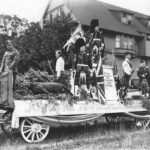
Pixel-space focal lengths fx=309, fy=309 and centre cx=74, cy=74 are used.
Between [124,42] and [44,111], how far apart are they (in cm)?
3182

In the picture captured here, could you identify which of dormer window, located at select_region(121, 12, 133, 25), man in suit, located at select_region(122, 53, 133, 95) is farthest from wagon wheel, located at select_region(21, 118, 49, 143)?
dormer window, located at select_region(121, 12, 133, 25)

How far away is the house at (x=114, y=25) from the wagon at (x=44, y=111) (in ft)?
77.9

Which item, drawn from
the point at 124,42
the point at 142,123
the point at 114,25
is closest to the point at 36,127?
the point at 142,123

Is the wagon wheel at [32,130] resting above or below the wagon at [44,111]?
below

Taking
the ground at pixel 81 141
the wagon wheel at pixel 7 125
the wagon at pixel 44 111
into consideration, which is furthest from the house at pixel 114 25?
the wagon wheel at pixel 7 125

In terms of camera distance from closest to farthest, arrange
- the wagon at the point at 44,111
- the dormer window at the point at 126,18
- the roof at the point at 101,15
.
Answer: the wagon at the point at 44,111 → the roof at the point at 101,15 → the dormer window at the point at 126,18

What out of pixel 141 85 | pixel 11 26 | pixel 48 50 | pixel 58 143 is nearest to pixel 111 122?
pixel 141 85

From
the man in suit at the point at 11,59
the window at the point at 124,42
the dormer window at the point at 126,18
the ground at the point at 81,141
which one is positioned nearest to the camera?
the ground at the point at 81,141

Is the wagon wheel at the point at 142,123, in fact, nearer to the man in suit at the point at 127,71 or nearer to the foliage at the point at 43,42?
the man in suit at the point at 127,71

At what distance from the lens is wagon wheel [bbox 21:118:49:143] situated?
298 inches

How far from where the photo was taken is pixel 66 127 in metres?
10.4

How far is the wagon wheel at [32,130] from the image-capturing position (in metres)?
7.56

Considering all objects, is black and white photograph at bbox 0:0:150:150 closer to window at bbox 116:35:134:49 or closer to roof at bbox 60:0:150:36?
roof at bbox 60:0:150:36

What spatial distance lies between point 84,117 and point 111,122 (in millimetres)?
2991
